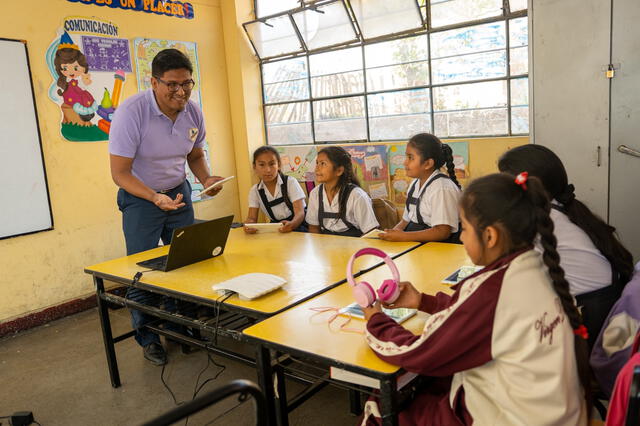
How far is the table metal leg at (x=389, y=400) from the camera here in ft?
4.10

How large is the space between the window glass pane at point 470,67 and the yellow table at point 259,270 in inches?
79.7

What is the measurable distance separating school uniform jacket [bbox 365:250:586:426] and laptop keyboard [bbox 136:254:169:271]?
143 centimetres

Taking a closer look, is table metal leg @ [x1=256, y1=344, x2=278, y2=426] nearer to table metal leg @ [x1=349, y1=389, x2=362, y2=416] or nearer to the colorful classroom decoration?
table metal leg @ [x1=349, y1=389, x2=362, y2=416]

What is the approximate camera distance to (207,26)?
4922 millimetres

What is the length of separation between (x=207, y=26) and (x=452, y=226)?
3.41 meters

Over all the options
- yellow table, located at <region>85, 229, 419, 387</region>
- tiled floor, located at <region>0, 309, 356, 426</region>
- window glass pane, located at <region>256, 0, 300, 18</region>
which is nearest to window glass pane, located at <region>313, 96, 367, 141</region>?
window glass pane, located at <region>256, 0, 300, 18</region>

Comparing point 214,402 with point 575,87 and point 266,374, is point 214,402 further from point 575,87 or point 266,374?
point 575,87

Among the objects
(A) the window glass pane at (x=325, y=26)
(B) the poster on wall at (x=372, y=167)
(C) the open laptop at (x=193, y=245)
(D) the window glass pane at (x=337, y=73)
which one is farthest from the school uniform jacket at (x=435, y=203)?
(A) the window glass pane at (x=325, y=26)

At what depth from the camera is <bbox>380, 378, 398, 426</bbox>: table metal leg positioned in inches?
49.3

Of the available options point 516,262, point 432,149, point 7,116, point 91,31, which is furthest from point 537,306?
point 91,31

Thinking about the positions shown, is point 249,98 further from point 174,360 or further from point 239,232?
point 174,360

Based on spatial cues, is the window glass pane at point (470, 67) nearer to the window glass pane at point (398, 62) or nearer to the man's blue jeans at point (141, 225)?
the window glass pane at point (398, 62)

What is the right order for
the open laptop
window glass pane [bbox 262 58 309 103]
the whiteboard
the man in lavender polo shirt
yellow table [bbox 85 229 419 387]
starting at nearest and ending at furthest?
1. yellow table [bbox 85 229 419 387]
2. the open laptop
3. the man in lavender polo shirt
4. the whiteboard
5. window glass pane [bbox 262 58 309 103]

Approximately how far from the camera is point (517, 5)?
3725mm
